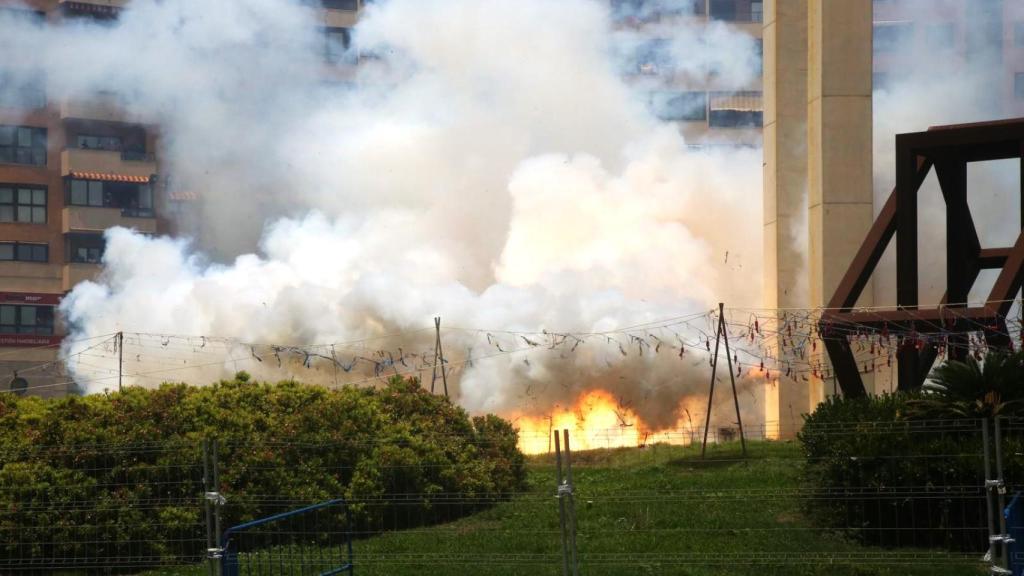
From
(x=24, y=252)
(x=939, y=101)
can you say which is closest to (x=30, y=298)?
(x=24, y=252)

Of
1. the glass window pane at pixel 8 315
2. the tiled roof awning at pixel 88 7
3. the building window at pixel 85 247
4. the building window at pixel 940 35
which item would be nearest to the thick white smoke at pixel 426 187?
the tiled roof awning at pixel 88 7

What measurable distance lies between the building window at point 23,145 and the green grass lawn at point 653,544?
5227 centimetres

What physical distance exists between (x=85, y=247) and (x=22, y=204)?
3.37m

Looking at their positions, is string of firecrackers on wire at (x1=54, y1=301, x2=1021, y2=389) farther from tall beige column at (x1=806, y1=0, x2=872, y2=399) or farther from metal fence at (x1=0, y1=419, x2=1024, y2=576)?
metal fence at (x1=0, y1=419, x2=1024, y2=576)

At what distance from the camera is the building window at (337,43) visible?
6838 centimetres

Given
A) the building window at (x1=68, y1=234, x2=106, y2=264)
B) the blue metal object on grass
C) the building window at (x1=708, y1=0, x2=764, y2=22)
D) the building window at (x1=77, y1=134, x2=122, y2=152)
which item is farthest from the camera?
the building window at (x1=708, y1=0, x2=764, y2=22)

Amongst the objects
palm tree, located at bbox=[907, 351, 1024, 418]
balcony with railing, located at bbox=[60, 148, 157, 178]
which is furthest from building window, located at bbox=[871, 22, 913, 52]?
balcony with railing, located at bbox=[60, 148, 157, 178]

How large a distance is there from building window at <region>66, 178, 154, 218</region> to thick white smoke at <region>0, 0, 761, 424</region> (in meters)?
3.07

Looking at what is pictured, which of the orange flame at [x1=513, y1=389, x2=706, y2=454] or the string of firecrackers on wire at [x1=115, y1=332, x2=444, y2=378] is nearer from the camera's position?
the orange flame at [x1=513, y1=389, x2=706, y2=454]

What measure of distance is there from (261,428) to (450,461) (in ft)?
9.83

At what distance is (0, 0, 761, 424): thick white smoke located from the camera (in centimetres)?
4525

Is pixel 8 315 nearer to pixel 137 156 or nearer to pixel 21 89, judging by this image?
pixel 137 156

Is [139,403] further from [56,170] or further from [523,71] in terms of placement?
[56,170]

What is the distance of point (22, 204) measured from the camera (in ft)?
233
